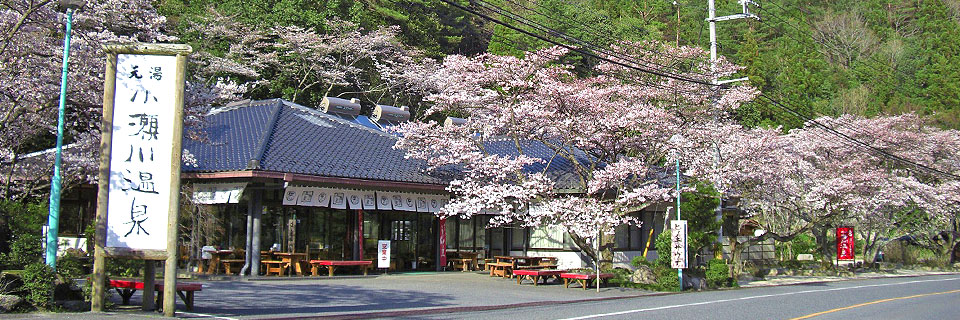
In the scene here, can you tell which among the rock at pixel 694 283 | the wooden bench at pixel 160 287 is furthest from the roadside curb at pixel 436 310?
the rock at pixel 694 283

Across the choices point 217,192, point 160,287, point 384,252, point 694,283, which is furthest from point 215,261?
point 694,283

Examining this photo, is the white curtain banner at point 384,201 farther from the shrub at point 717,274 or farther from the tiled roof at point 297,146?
the shrub at point 717,274

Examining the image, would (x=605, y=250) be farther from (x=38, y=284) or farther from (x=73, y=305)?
(x=38, y=284)

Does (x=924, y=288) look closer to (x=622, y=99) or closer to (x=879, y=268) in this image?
(x=622, y=99)

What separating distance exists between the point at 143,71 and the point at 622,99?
1405 cm

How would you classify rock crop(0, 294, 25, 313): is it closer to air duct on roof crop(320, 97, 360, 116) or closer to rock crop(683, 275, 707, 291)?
rock crop(683, 275, 707, 291)

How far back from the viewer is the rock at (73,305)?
10586mm

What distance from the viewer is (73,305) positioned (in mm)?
10688

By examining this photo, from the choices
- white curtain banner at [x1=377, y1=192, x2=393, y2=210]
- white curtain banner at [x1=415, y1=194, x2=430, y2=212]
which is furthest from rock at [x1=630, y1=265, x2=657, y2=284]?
white curtain banner at [x1=377, y1=192, x2=393, y2=210]

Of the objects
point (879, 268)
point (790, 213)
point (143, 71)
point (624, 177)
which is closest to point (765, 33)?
point (879, 268)

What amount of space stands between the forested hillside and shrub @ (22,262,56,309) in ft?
83.4

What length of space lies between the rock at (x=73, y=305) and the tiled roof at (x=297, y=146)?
7266 mm

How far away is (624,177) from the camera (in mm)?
19922

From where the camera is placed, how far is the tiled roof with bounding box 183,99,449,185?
1934cm
